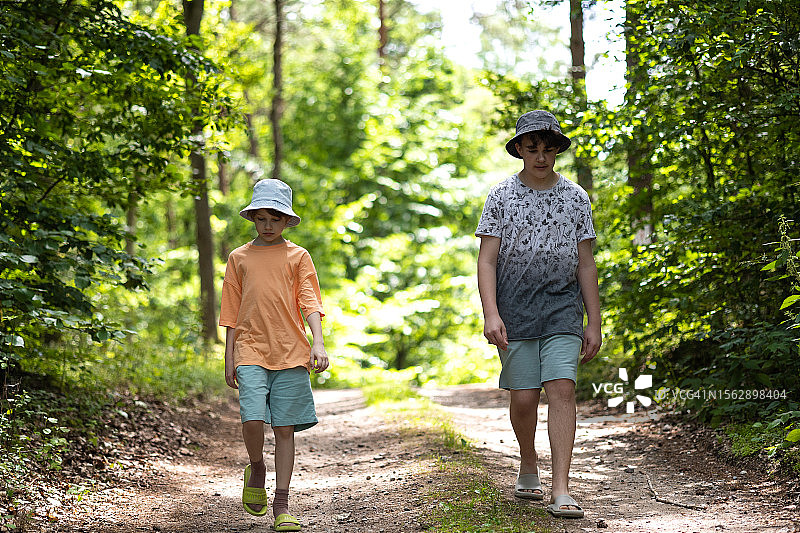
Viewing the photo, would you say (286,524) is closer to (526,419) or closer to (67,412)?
(526,419)

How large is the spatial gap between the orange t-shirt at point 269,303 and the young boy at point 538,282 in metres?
1.15

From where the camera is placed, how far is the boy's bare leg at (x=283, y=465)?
190 inches

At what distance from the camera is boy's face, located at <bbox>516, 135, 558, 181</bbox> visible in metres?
4.87

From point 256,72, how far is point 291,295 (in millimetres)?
14114

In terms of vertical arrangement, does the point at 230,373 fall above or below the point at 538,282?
below

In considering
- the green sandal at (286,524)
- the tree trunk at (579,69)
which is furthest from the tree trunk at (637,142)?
the green sandal at (286,524)

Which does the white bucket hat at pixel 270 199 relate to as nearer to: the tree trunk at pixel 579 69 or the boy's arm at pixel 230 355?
the boy's arm at pixel 230 355

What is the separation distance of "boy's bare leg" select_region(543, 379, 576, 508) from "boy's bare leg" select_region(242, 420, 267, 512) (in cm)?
177

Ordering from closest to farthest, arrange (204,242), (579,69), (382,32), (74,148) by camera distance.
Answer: (74,148)
(579,69)
(204,242)
(382,32)

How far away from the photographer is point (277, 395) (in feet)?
15.9

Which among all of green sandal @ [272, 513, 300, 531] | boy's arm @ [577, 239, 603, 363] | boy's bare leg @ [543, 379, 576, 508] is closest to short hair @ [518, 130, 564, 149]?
boy's arm @ [577, 239, 603, 363]

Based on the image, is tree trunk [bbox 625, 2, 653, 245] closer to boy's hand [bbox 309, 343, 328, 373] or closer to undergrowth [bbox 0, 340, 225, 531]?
boy's hand [bbox 309, 343, 328, 373]

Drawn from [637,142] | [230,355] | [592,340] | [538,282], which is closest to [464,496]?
[592,340]

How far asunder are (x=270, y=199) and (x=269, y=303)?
0.65 meters
